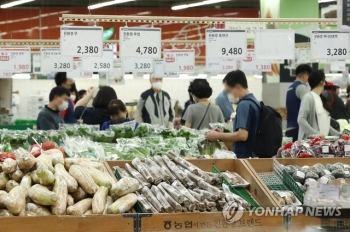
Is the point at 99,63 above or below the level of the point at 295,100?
above

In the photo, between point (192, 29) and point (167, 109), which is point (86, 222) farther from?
point (192, 29)

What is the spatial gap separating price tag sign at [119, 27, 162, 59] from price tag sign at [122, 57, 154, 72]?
137 centimetres

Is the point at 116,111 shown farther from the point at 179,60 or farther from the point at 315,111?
the point at 179,60

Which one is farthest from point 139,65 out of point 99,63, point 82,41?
point 82,41

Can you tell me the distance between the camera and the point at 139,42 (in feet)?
29.1

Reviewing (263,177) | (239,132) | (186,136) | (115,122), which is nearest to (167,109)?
(115,122)

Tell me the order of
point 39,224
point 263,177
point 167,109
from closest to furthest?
point 39,224
point 263,177
point 167,109

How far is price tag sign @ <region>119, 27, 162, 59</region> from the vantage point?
8805 mm

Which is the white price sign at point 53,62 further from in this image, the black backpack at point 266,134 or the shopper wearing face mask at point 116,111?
the black backpack at point 266,134

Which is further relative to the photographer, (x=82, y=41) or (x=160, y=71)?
(x=160, y=71)

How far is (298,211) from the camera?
414 cm

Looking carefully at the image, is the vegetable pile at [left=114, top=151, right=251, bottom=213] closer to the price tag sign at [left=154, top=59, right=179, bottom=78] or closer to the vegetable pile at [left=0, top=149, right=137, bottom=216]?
the vegetable pile at [left=0, top=149, right=137, bottom=216]

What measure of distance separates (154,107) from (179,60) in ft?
2.92

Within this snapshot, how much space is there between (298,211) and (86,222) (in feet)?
4.03
